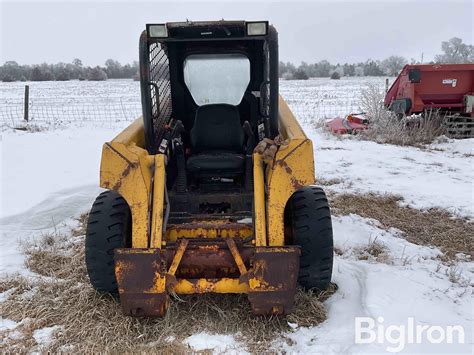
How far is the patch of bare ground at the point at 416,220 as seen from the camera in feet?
13.3

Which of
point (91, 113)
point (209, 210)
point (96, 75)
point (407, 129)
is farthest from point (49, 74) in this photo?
point (209, 210)

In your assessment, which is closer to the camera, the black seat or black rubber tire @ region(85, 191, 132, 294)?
black rubber tire @ region(85, 191, 132, 294)

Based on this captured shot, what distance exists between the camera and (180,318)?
9.27ft

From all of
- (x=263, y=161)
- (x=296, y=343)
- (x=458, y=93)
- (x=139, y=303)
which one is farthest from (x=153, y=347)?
(x=458, y=93)

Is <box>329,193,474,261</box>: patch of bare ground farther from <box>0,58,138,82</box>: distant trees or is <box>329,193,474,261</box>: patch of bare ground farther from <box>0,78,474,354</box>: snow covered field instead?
<box>0,58,138,82</box>: distant trees

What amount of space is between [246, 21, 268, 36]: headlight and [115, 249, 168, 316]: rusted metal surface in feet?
4.98

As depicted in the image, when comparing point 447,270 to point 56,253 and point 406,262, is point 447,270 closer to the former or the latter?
point 406,262

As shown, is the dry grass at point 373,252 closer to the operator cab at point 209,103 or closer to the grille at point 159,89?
the operator cab at point 209,103

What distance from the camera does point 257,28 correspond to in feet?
9.77

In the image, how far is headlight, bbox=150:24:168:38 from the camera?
117 inches

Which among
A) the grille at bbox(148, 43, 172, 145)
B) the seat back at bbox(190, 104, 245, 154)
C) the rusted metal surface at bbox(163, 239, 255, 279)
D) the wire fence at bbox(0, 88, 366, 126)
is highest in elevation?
the grille at bbox(148, 43, 172, 145)

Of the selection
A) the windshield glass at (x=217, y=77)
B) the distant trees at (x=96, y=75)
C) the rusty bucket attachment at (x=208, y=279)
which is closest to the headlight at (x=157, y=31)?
the windshield glass at (x=217, y=77)

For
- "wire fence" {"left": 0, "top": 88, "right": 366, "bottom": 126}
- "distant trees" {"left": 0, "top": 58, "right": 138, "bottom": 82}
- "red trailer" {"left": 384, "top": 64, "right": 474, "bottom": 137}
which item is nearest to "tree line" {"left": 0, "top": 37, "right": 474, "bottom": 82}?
"distant trees" {"left": 0, "top": 58, "right": 138, "bottom": 82}

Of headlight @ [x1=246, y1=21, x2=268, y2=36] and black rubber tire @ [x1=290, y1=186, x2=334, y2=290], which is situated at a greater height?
headlight @ [x1=246, y1=21, x2=268, y2=36]
